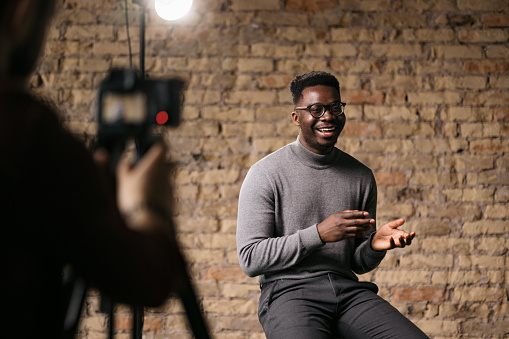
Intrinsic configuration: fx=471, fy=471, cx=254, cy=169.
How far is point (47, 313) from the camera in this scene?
577 mm

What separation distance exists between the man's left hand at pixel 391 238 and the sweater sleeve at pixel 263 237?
229 mm

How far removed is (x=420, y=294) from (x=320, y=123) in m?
1.23

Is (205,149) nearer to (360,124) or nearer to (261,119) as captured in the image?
(261,119)

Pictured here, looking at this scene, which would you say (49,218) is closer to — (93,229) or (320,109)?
(93,229)

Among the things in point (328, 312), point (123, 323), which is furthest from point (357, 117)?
point (123, 323)

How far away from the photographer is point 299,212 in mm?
1691

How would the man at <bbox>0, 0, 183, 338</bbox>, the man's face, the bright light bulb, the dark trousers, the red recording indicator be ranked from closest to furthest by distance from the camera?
the man at <bbox>0, 0, 183, 338</bbox> < the red recording indicator < the dark trousers < the man's face < the bright light bulb

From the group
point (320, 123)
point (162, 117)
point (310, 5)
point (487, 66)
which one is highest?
point (310, 5)

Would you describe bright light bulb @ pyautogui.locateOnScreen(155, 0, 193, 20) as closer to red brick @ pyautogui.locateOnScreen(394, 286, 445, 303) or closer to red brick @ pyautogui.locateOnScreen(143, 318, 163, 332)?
red brick @ pyautogui.locateOnScreen(143, 318, 163, 332)

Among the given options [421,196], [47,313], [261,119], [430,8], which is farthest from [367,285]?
[430,8]

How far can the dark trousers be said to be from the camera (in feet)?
4.82

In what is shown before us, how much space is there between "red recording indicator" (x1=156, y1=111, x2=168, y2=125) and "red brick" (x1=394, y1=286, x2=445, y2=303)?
6.43 ft

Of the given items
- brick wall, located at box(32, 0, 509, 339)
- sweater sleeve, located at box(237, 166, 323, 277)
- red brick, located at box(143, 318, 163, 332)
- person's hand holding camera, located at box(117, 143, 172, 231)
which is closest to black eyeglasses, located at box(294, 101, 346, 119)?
sweater sleeve, located at box(237, 166, 323, 277)

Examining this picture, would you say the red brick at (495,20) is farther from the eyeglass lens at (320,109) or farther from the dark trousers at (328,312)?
the dark trousers at (328,312)
